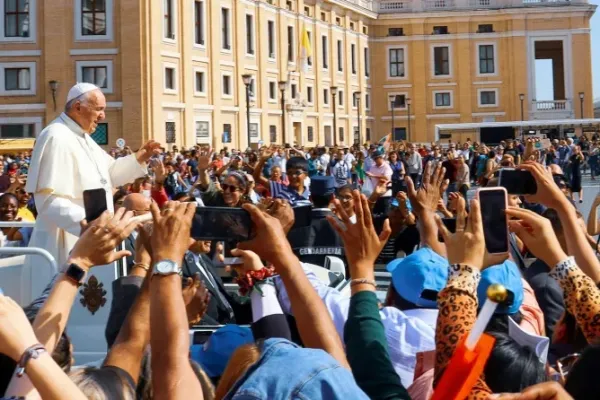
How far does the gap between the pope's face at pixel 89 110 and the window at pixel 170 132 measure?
34.8 metres

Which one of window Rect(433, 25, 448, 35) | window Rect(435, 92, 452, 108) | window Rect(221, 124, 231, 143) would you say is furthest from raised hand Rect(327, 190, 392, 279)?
window Rect(433, 25, 448, 35)

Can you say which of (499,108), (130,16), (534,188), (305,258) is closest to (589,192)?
(130,16)

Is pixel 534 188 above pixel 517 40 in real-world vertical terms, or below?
below

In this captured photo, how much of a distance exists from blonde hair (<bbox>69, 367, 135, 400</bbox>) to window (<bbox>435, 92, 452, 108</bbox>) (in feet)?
211

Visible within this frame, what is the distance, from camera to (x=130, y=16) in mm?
40219

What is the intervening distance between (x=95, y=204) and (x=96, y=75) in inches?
1510

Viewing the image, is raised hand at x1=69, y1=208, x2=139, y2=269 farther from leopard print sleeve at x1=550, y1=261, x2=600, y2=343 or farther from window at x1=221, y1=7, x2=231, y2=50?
window at x1=221, y1=7, x2=231, y2=50

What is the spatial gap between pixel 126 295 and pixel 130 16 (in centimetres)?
3724

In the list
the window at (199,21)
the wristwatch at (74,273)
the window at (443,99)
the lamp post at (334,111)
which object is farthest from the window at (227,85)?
the wristwatch at (74,273)

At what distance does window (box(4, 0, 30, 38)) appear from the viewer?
40.6 metres

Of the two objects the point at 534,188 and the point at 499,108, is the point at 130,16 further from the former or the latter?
the point at 534,188

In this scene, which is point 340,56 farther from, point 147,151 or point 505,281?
point 505,281

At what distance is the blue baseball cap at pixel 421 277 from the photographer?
12.7ft

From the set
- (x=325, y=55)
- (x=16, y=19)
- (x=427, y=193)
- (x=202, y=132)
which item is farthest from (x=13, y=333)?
(x=325, y=55)
